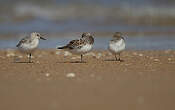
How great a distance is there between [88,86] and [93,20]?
18.7 metres

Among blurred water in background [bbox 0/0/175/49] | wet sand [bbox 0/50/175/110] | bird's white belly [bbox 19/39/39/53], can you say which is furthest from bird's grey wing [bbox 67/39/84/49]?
blurred water in background [bbox 0/0/175/49]

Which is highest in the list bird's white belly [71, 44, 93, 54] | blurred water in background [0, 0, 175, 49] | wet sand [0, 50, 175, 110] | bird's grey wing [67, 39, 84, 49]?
blurred water in background [0, 0, 175, 49]

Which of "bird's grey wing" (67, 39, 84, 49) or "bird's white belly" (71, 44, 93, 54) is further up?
"bird's grey wing" (67, 39, 84, 49)

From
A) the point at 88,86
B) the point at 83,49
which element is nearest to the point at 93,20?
the point at 83,49

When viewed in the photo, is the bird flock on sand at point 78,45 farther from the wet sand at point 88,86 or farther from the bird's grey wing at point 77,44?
the wet sand at point 88,86

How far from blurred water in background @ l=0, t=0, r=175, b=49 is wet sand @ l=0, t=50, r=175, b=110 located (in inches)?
244

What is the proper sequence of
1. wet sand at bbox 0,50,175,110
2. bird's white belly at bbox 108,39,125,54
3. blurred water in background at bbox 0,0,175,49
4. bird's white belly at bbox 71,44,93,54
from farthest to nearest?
blurred water in background at bbox 0,0,175,49 < bird's white belly at bbox 108,39,125,54 < bird's white belly at bbox 71,44,93,54 < wet sand at bbox 0,50,175,110

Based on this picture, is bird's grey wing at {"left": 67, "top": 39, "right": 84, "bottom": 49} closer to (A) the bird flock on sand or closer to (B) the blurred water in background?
(A) the bird flock on sand

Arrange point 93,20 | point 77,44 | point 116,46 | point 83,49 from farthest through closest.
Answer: point 93,20 → point 116,46 → point 77,44 → point 83,49

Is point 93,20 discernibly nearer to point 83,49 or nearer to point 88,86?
point 83,49

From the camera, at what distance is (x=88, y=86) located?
7770 millimetres

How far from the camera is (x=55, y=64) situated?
36.8ft

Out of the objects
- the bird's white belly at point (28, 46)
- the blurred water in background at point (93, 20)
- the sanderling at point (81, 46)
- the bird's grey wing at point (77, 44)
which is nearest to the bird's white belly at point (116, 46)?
the sanderling at point (81, 46)

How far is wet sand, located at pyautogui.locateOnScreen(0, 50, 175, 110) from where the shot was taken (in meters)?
6.77
